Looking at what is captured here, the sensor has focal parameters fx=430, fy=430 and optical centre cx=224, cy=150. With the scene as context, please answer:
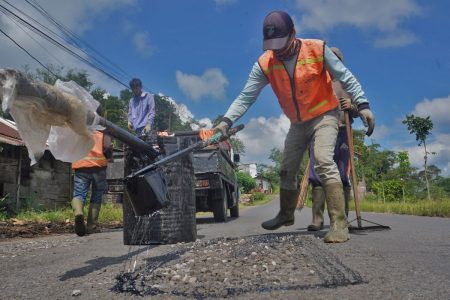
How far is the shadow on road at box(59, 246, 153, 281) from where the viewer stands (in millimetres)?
2830

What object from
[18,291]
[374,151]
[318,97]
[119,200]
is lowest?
[18,291]

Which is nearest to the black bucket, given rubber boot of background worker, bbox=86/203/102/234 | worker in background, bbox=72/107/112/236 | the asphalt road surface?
the asphalt road surface

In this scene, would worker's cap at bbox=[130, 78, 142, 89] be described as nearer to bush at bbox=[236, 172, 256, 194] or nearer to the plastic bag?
the plastic bag

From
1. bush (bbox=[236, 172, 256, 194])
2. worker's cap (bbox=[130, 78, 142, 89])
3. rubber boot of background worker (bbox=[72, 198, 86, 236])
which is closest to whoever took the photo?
rubber boot of background worker (bbox=[72, 198, 86, 236])

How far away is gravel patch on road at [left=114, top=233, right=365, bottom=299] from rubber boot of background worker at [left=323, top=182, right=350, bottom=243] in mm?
388

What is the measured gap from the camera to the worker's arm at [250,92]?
4.48 meters

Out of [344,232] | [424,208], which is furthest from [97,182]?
[424,208]

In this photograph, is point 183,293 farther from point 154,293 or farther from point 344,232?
point 344,232

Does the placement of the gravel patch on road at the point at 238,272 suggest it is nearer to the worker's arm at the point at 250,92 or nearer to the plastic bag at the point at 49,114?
the plastic bag at the point at 49,114

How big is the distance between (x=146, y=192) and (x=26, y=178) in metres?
13.6

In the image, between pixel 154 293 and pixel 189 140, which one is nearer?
pixel 154 293

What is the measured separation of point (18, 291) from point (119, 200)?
801cm

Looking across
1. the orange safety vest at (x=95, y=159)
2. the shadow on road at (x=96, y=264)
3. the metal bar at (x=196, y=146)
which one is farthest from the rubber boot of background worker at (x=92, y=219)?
the metal bar at (x=196, y=146)

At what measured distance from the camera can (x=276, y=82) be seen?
4297 mm
